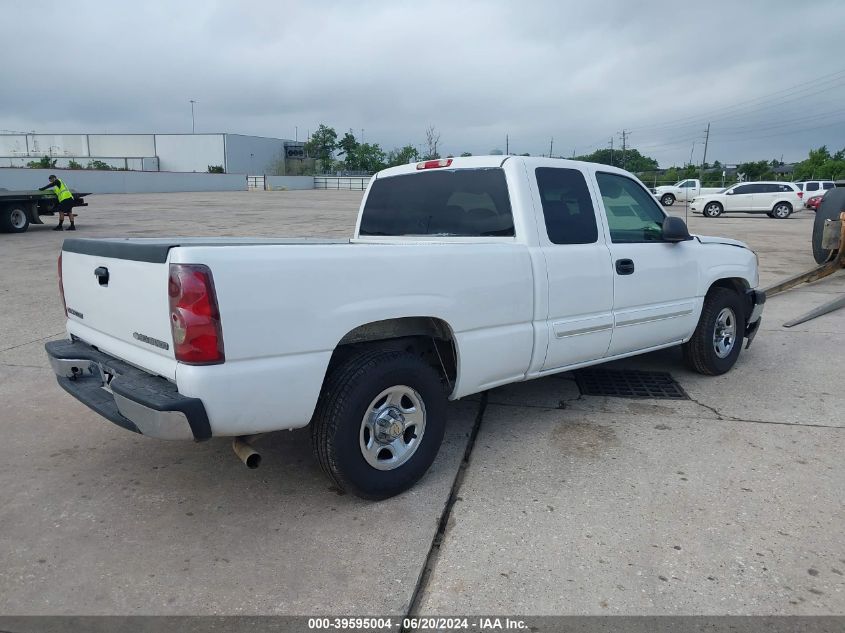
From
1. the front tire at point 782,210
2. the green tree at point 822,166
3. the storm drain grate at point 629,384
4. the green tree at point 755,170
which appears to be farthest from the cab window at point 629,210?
the green tree at point 755,170

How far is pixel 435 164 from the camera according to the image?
4.79m

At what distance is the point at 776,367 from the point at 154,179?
2142 inches

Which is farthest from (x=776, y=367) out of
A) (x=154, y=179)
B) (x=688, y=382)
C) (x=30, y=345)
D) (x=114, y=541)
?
(x=154, y=179)

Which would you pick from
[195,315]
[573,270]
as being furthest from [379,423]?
[573,270]

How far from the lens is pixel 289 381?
3.05 m

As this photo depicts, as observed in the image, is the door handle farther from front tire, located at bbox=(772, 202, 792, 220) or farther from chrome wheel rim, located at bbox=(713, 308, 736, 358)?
front tire, located at bbox=(772, 202, 792, 220)

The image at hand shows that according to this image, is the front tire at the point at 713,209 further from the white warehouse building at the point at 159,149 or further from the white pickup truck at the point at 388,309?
the white warehouse building at the point at 159,149

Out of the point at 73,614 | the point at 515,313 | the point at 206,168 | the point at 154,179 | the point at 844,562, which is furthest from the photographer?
the point at 206,168

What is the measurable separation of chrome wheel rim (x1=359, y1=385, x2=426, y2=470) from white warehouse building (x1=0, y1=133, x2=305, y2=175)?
87.5 m

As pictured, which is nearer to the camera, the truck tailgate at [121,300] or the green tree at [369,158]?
the truck tailgate at [121,300]

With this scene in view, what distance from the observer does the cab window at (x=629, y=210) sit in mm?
4859

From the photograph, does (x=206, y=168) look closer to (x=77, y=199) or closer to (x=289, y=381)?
(x=77, y=199)

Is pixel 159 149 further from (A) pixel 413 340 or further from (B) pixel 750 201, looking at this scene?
(A) pixel 413 340

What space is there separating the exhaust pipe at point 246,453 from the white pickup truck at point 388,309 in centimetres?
1
